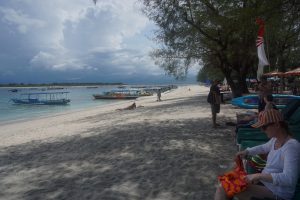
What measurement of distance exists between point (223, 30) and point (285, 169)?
49.0ft

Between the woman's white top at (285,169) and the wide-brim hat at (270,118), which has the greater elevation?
the wide-brim hat at (270,118)

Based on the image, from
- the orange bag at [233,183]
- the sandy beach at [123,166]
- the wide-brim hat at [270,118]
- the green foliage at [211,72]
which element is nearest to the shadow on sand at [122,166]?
the sandy beach at [123,166]

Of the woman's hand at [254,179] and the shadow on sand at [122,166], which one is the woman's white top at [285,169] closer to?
the woman's hand at [254,179]

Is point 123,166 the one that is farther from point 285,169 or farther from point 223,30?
point 223,30

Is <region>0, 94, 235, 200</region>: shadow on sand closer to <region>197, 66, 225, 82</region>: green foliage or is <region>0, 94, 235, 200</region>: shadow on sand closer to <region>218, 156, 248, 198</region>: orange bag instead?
<region>218, 156, 248, 198</region>: orange bag

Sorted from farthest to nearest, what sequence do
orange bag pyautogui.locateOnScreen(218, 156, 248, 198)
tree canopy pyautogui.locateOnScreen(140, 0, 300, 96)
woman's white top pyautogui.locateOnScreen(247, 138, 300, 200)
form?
tree canopy pyautogui.locateOnScreen(140, 0, 300, 96), orange bag pyautogui.locateOnScreen(218, 156, 248, 198), woman's white top pyautogui.locateOnScreen(247, 138, 300, 200)

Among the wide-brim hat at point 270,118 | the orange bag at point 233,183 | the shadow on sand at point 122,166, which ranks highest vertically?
the wide-brim hat at point 270,118

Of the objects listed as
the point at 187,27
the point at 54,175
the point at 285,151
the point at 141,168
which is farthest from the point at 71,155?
the point at 187,27

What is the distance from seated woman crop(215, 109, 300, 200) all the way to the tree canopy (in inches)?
270

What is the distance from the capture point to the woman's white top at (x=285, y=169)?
3.17 meters

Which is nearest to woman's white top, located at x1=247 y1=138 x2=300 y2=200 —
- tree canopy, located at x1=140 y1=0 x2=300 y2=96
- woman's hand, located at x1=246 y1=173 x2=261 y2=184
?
woman's hand, located at x1=246 y1=173 x2=261 y2=184

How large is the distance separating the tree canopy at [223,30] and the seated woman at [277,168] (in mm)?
6870

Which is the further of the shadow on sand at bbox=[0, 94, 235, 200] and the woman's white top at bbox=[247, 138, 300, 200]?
the shadow on sand at bbox=[0, 94, 235, 200]

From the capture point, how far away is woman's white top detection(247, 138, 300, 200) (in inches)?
125
